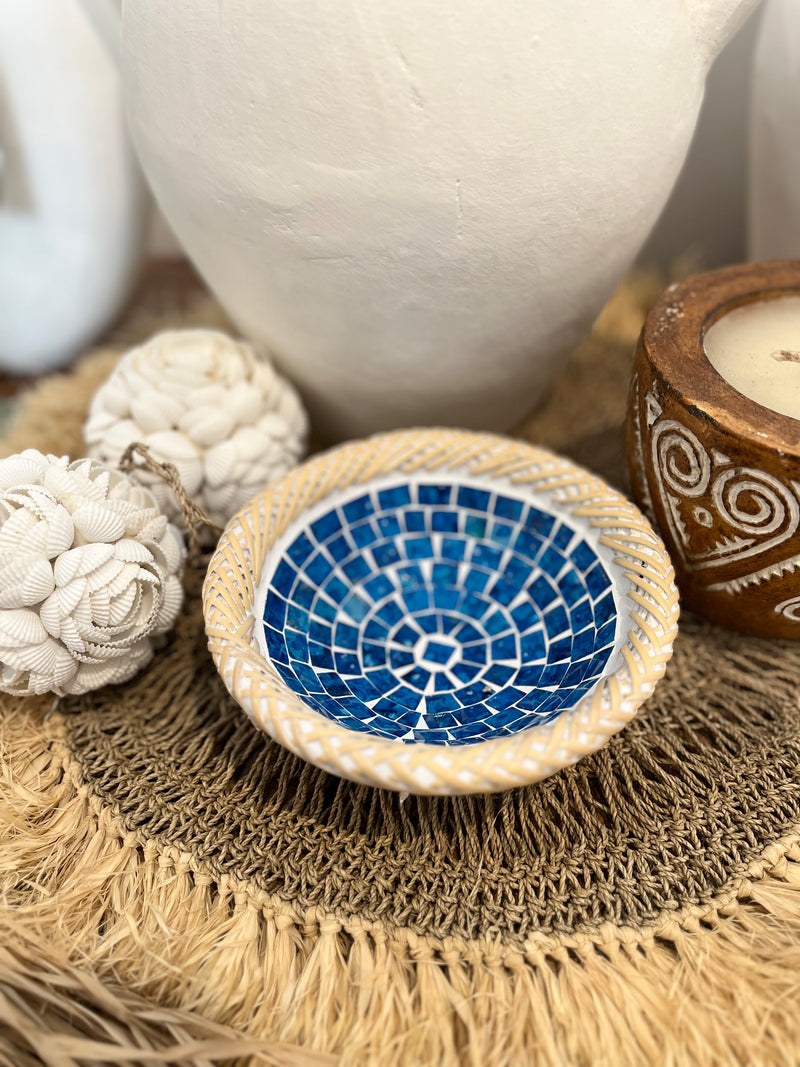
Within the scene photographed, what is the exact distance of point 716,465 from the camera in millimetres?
545

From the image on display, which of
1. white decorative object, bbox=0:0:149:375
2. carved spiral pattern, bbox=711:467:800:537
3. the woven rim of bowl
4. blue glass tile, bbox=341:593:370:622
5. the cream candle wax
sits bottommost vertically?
blue glass tile, bbox=341:593:370:622

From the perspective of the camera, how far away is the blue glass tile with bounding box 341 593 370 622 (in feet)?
2.17

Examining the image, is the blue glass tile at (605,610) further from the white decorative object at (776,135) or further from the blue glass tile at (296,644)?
the white decorative object at (776,135)

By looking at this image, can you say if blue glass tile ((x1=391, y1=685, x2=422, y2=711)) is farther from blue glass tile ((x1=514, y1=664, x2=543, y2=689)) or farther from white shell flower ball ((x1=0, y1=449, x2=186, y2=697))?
white shell flower ball ((x1=0, y1=449, x2=186, y2=697))

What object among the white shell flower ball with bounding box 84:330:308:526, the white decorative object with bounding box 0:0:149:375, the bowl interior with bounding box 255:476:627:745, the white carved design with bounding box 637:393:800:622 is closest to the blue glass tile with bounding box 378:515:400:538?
the bowl interior with bounding box 255:476:627:745

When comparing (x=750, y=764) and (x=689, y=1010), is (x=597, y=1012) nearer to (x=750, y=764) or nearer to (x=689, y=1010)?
(x=689, y=1010)

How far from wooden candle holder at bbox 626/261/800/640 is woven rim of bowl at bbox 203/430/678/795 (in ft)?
0.13

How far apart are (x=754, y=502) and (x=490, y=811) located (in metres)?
0.26

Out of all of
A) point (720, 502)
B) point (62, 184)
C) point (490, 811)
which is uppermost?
point (62, 184)

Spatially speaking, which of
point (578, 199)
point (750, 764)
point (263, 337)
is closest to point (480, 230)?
point (578, 199)

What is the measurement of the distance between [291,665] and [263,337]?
0.31m

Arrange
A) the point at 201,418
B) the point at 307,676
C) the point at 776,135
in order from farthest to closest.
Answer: the point at 776,135 < the point at 201,418 < the point at 307,676

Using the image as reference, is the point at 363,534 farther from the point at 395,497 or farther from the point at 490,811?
the point at 490,811

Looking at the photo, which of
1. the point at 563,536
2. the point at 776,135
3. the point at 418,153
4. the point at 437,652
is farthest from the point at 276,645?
the point at 776,135
